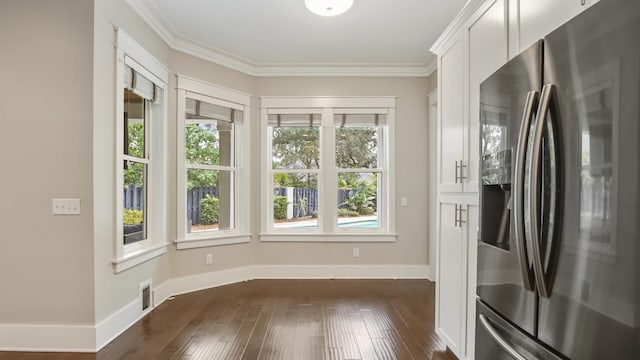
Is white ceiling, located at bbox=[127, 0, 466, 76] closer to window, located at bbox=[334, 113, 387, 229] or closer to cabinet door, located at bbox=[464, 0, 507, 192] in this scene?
window, located at bbox=[334, 113, 387, 229]

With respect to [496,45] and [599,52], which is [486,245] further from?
[496,45]

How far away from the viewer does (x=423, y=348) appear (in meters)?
2.73

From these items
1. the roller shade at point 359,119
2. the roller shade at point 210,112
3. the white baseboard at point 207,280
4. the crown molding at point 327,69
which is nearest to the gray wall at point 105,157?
the white baseboard at point 207,280

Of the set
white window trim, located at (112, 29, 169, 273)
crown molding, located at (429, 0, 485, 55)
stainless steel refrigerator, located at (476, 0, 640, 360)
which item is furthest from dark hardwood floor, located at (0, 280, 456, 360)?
crown molding, located at (429, 0, 485, 55)

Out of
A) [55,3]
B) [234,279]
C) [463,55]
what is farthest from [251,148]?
[463,55]

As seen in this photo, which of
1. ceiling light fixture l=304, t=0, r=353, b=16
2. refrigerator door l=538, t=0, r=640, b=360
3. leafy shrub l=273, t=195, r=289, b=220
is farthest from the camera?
leafy shrub l=273, t=195, r=289, b=220

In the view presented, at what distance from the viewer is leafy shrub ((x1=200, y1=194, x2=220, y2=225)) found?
14.6 ft

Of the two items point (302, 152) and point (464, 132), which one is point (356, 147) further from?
point (464, 132)

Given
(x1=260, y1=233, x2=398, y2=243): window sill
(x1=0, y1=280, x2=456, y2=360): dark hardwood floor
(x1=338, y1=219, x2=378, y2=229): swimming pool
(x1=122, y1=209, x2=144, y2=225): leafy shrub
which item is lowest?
(x1=0, y1=280, x2=456, y2=360): dark hardwood floor

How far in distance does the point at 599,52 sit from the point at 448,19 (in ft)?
9.82

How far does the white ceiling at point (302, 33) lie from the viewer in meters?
3.34

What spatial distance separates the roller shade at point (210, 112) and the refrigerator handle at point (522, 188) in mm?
3755

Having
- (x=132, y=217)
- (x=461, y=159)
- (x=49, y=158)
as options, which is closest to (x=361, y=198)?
(x=461, y=159)

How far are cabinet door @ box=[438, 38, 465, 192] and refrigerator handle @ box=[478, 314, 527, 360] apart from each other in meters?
1.04
